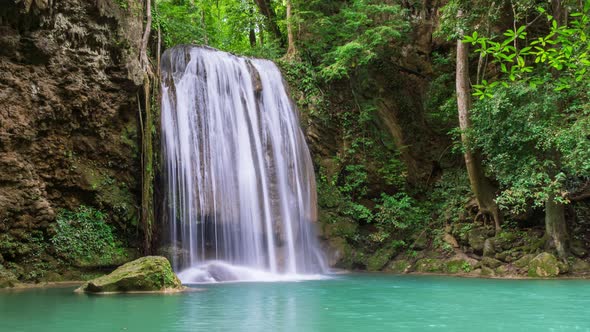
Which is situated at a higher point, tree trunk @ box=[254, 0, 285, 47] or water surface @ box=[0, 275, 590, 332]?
tree trunk @ box=[254, 0, 285, 47]

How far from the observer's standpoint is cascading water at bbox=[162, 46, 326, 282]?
41.3 feet

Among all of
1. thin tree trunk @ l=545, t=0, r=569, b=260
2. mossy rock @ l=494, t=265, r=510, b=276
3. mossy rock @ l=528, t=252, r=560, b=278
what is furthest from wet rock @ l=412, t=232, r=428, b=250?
thin tree trunk @ l=545, t=0, r=569, b=260

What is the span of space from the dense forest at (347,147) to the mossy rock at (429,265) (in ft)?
0.13

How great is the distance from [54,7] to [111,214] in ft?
15.8

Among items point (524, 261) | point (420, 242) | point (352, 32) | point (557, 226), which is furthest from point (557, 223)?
point (352, 32)

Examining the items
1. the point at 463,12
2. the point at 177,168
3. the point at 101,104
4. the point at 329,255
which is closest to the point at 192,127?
the point at 177,168

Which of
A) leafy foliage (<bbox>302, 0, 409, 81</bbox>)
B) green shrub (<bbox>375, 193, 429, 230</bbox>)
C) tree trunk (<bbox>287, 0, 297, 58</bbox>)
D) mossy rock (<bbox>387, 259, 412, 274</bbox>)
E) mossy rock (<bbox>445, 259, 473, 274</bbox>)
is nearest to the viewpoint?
mossy rock (<bbox>445, 259, 473, 274</bbox>)

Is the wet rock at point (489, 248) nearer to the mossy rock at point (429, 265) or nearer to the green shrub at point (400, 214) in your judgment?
the mossy rock at point (429, 265)

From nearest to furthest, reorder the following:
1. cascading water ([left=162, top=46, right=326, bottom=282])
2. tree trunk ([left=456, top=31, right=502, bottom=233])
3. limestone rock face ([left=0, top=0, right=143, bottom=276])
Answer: limestone rock face ([left=0, top=0, right=143, bottom=276]), cascading water ([left=162, top=46, right=326, bottom=282]), tree trunk ([left=456, top=31, right=502, bottom=233])

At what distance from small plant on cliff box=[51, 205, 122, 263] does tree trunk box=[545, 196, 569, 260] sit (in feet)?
33.4

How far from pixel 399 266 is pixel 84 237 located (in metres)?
8.49

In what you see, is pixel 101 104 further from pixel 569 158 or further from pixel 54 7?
pixel 569 158

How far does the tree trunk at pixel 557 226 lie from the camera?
39.4 feet

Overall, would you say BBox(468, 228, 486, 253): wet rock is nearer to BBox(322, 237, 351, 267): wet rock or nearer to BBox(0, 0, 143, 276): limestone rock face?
BBox(322, 237, 351, 267): wet rock
